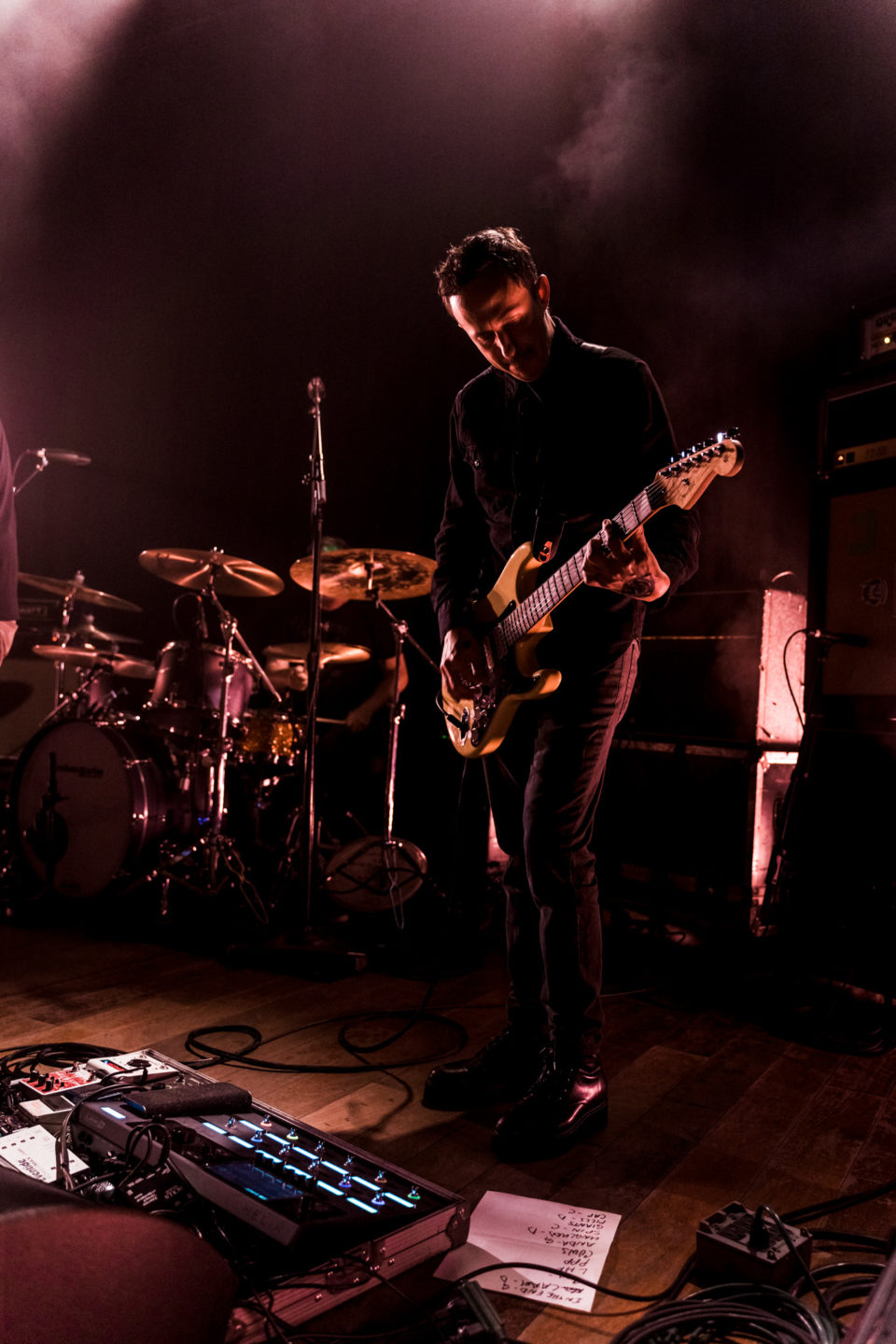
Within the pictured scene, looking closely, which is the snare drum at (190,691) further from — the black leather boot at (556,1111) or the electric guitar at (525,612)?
the black leather boot at (556,1111)

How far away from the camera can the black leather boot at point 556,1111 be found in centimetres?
176

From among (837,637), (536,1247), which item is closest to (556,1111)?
(536,1247)

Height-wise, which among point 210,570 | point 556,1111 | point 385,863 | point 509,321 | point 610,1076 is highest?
point 509,321

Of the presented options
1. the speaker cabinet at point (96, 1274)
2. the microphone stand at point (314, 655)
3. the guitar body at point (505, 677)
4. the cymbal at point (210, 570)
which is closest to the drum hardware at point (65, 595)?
the cymbal at point (210, 570)

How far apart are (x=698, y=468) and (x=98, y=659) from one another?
3781 mm

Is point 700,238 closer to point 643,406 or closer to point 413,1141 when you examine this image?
point 643,406

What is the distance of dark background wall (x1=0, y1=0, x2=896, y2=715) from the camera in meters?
3.79

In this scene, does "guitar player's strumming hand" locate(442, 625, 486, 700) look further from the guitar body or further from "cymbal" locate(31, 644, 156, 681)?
"cymbal" locate(31, 644, 156, 681)

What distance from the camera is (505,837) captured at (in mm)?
2193

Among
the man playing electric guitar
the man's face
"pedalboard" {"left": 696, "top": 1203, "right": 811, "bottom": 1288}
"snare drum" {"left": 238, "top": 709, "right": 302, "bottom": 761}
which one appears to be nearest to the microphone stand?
"snare drum" {"left": 238, "top": 709, "right": 302, "bottom": 761}

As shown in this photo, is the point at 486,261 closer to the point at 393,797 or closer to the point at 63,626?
the point at 393,797

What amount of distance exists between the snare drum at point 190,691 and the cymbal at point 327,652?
1.39 feet

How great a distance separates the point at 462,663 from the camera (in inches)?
85.9

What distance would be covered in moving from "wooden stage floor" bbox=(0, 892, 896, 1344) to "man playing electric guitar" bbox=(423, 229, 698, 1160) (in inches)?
5.7
